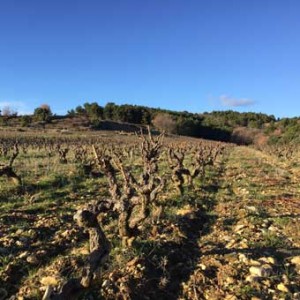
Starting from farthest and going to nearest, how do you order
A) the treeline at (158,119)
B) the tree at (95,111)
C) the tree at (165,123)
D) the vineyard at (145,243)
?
the tree at (95,111), the treeline at (158,119), the tree at (165,123), the vineyard at (145,243)

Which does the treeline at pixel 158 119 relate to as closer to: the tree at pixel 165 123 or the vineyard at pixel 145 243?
the tree at pixel 165 123

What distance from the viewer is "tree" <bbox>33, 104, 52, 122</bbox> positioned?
3182 inches

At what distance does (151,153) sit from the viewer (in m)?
14.8

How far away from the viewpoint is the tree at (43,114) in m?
80.8

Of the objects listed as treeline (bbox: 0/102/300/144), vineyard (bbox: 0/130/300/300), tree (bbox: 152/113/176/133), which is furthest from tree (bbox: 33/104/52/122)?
vineyard (bbox: 0/130/300/300)

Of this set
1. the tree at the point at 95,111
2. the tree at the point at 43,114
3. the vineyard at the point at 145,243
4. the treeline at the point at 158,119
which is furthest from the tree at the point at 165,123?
the vineyard at the point at 145,243

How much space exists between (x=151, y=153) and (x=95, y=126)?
214ft

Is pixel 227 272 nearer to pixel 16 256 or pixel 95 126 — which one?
pixel 16 256

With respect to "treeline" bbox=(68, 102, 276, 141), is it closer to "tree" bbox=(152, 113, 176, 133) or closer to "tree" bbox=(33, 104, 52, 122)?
"tree" bbox=(152, 113, 176, 133)

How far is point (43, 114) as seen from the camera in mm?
81812

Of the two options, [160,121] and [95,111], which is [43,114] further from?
[160,121]

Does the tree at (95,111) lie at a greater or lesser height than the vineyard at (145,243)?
greater

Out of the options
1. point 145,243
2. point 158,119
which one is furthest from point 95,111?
point 145,243

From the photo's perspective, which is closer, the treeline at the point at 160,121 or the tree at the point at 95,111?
the treeline at the point at 160,121
